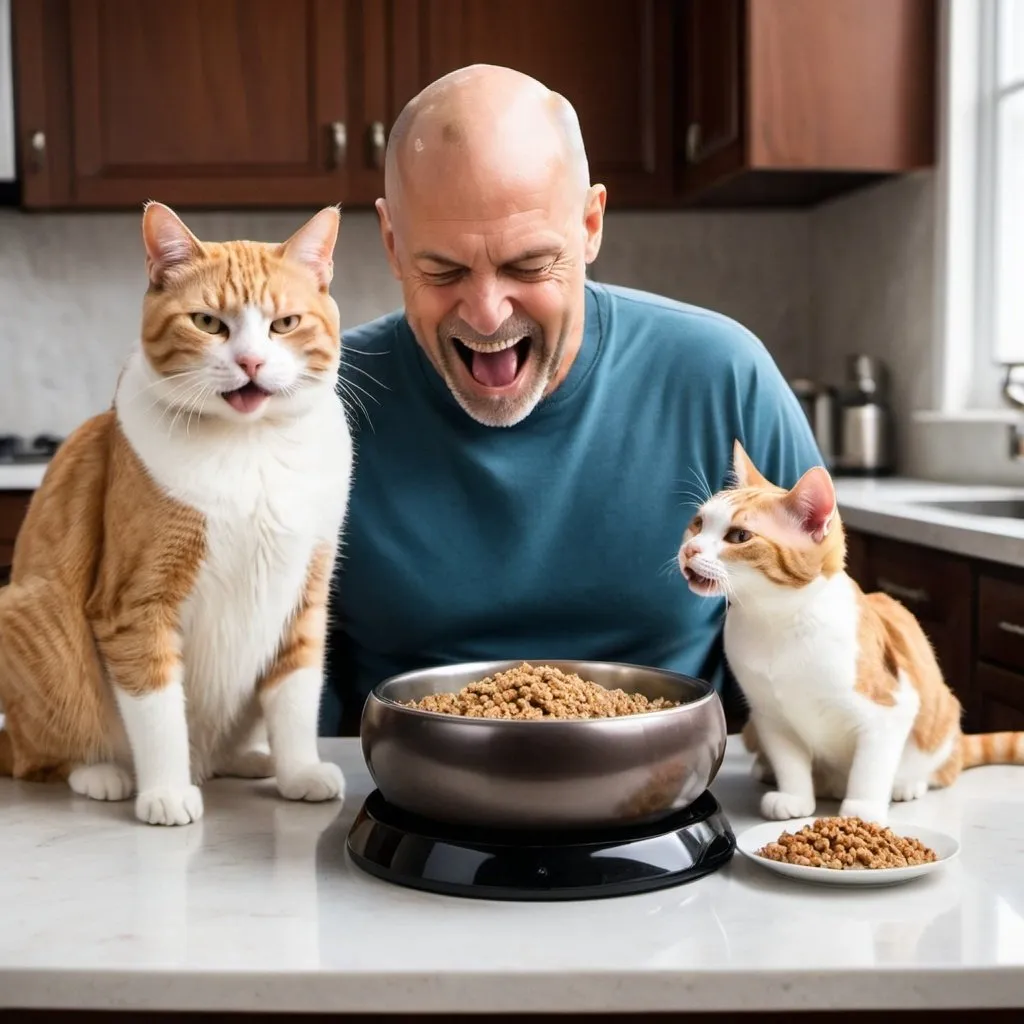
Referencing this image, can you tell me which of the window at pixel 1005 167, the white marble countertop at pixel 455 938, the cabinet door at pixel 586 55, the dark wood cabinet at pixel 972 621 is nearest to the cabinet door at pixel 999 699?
the dark wood cabinet at pixel 972 621

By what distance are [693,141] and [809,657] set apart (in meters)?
2.76

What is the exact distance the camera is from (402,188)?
1352 millimetres

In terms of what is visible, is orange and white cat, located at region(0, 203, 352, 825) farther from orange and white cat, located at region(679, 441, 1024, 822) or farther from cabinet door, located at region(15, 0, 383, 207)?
cabinet door, located at region(15, 0, 383, 207)

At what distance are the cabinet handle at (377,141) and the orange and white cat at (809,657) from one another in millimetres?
2747

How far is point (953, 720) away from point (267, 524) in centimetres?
61

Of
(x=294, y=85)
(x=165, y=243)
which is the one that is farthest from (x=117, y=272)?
(x=165, y=243)

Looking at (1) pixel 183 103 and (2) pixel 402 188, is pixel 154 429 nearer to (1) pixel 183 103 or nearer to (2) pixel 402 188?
(2) pixel 402 188

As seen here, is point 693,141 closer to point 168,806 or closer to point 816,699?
point 816,699

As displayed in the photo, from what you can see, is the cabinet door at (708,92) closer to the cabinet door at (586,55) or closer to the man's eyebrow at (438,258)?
the cabinet door at (586,55)

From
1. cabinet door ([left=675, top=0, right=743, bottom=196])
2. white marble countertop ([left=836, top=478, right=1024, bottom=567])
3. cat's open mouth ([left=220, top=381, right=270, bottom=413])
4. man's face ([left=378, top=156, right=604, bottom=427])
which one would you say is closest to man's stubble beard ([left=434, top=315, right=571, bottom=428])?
man's face ([left=378, top=156, right=604, bottom=427])

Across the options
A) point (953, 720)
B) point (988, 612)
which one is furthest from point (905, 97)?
point (953, 720)

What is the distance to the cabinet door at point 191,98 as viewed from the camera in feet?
11.7

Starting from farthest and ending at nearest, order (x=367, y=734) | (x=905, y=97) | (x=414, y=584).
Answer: (x=905, y=97)
(x=414, y=584)
(x=367, y=734)

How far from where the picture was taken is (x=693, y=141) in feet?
11.7
